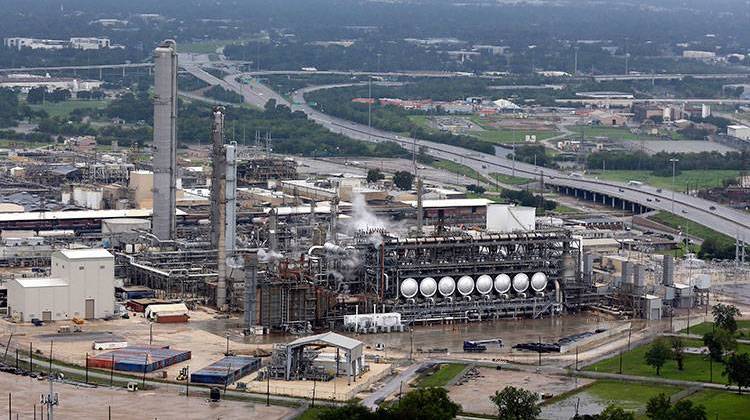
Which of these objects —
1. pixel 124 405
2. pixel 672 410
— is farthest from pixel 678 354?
pixel 124 405

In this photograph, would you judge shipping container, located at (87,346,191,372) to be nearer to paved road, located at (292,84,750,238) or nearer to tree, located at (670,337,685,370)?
tree, located at (670,337,685,370)

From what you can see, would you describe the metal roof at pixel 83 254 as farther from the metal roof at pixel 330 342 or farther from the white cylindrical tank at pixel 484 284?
the white cylindrical tank at pixel 484 284

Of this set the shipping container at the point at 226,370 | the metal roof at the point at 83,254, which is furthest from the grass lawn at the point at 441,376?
the metal roof at the point at 83,254

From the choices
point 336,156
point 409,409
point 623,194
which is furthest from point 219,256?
point 336,156

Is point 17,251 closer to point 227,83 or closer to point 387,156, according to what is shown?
point 387,156

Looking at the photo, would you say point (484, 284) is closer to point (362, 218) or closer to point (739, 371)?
point (362, 218)

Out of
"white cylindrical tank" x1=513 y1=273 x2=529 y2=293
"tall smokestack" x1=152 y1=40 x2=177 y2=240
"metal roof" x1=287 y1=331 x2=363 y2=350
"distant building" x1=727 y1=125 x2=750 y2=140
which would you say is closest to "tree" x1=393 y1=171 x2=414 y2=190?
"tall smokestack" x1=152 y1=40 x2=177 y2=240
